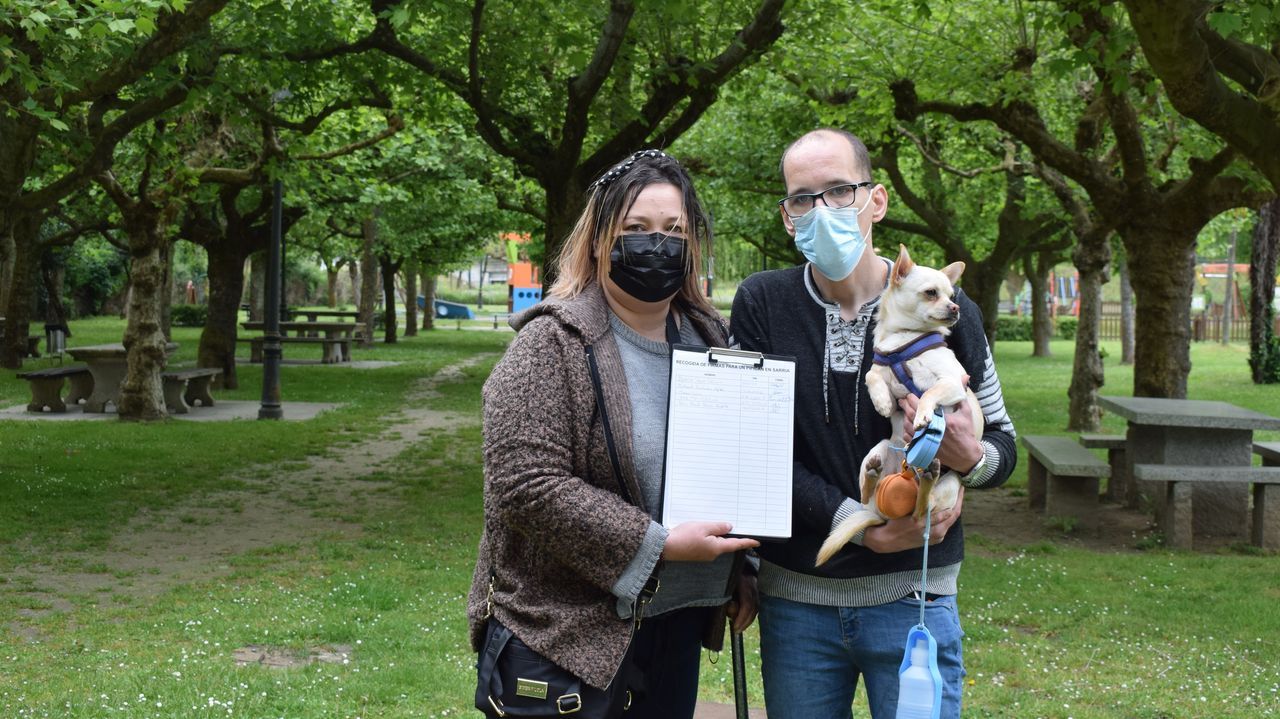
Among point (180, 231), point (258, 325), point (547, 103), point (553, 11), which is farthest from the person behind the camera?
point (258, 325)

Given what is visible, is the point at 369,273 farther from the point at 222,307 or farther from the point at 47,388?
the point at 47,388

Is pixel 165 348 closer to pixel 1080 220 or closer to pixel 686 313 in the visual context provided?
pixel 1080 220

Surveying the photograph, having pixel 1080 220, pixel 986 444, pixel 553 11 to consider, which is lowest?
pixel 986 444

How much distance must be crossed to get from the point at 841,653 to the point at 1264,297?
96.0ft

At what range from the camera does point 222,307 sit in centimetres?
2172

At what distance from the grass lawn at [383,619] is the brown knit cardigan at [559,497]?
321 cm

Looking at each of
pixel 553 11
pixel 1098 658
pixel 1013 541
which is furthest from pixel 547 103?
pixel 1098 658

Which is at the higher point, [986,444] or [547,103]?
[547,103]

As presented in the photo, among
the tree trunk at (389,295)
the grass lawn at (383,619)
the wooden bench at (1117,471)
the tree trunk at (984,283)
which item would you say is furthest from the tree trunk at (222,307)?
the tree trunk at (389,295)

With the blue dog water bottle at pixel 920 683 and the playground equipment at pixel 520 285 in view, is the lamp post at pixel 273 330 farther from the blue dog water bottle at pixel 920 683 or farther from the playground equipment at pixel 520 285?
the playground equipment at pixel 520 285

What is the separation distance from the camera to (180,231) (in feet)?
72.3

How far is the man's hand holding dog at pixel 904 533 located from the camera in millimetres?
2613

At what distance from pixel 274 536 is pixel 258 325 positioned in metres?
19.7

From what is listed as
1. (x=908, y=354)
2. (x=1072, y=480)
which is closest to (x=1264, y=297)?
(x=1072, y=480)
